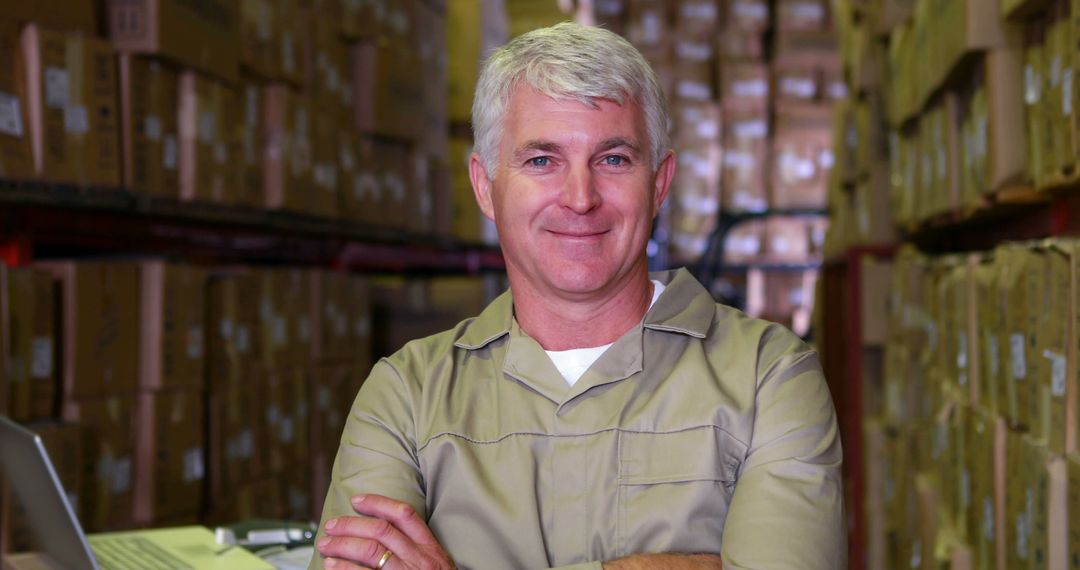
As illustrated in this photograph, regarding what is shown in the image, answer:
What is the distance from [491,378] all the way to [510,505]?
0.66ft

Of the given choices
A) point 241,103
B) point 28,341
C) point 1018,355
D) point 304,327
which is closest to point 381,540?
point 1018,355

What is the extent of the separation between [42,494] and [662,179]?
1003 millimetres

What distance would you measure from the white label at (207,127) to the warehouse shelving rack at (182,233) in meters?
0.22

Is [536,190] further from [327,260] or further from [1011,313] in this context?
[327,260]

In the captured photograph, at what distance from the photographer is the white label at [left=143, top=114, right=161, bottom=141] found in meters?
3.41

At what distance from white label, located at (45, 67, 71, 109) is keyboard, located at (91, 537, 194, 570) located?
4.75ft

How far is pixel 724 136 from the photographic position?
828cm

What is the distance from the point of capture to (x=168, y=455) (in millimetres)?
3498

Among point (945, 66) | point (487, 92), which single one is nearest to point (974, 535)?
point (945, 66)

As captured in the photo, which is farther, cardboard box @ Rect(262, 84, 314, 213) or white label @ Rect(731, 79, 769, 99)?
white label @ Rect(731, 79, 769, 99)

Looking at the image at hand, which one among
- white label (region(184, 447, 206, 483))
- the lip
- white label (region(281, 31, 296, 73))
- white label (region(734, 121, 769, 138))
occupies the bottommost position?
white label (region(184, 447, 206, 483))

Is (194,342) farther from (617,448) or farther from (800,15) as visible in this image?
(800,15)

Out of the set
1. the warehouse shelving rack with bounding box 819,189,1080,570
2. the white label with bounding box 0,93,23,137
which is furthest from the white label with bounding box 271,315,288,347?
the warehouse shelving rack with bounding box 819,189,1080,570

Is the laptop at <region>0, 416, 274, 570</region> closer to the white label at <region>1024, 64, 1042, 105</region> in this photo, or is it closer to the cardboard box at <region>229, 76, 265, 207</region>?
the white label at <region>1024, 64, 1042, 105</region>
